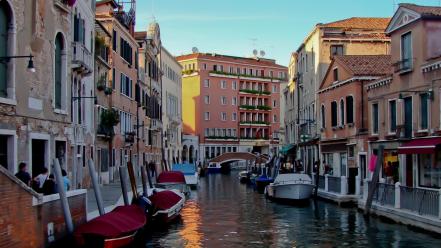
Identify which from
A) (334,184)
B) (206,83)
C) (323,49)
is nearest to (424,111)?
(334,184)

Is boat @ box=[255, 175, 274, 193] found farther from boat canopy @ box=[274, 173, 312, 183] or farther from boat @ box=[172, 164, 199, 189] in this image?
boat canopy @ box=[274, 173, 312, 183]

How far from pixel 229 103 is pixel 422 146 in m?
61.6

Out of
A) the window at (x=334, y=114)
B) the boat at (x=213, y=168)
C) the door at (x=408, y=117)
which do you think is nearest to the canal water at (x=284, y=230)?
the door at (x=408, y=117)

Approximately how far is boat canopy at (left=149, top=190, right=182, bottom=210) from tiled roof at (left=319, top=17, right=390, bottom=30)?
56.5 feet

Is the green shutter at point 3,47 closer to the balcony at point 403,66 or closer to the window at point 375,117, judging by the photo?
the balcony at point 403,66

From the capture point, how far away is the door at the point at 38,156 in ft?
53.8

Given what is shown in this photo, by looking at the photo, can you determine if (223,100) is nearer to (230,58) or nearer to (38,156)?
(230,58)

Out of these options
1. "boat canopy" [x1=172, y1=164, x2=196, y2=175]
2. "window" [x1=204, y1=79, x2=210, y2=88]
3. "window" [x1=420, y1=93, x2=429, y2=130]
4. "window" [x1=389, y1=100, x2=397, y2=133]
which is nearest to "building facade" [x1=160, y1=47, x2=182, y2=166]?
"boat canopy" [x1=172, y1=164, x2=196, y2=175]

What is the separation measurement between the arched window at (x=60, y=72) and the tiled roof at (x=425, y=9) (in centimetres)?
1089

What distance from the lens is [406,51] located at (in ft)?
68.5

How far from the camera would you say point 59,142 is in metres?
18.1

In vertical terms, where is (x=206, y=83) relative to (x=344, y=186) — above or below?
above

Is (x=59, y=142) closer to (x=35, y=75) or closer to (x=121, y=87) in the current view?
(x=35, y=75)

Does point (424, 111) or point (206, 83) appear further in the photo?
point (206, 83)
